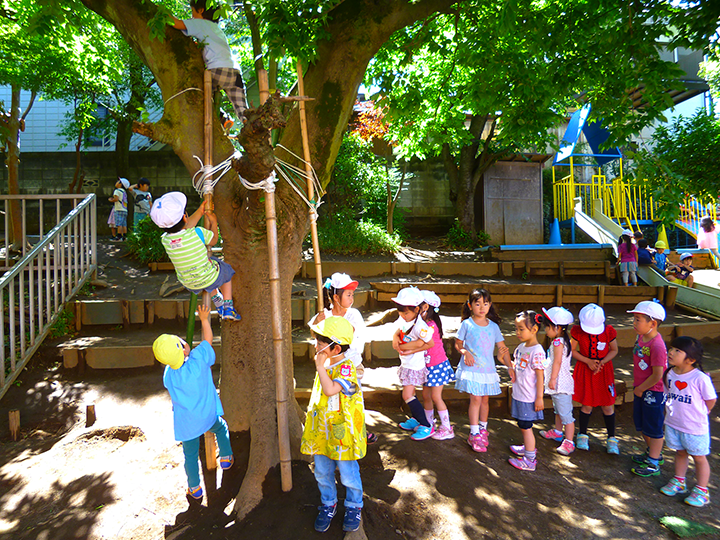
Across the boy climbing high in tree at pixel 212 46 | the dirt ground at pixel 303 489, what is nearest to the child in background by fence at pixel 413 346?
the dirt ground at pixel 303 489

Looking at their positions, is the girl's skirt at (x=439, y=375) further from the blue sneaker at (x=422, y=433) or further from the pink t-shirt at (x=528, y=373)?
the pink t-shirt at (x=528, y=373)

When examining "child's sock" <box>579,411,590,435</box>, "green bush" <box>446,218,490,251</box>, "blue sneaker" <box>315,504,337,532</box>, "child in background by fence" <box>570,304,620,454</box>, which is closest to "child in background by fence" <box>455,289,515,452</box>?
"child in background by fence" <box>570,304,620,454</box>

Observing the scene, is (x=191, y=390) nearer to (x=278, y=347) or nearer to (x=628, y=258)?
(x=278, y=347)

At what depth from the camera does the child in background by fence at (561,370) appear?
4312 millimetres

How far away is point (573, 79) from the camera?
5152mm

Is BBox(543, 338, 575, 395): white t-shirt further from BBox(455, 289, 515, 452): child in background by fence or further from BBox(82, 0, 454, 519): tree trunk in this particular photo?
BBox(82, 0, 454, 519): tree trunk

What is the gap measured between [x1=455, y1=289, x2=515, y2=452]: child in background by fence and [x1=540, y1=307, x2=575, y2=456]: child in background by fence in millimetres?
443

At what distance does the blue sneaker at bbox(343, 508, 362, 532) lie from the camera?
2865 mm

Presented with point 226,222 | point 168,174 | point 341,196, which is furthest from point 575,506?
point 168,174

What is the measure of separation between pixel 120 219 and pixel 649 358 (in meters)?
12.3

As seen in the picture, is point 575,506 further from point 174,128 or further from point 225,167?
point 174,128

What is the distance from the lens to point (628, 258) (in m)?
9.72

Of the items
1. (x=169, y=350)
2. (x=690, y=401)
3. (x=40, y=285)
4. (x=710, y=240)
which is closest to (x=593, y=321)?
(x=690, y=401)

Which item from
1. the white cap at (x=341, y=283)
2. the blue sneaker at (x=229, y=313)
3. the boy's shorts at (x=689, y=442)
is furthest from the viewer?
the white cap at (x=341, y=283)
